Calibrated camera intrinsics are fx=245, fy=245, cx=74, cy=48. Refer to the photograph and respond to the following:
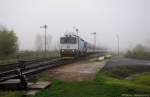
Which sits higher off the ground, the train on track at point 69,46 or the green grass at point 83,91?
the train on track at point 69,46

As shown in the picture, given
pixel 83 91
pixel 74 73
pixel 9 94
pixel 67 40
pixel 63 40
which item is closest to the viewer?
pixel 9 94

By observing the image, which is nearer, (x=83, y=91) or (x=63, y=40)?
(x=83, y=91)

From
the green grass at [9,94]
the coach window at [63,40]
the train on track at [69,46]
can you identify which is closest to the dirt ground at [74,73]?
the green grass at [9,94]

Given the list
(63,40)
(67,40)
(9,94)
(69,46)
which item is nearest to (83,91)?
(9,94)

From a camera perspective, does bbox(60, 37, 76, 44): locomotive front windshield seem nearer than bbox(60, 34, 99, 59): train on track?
No

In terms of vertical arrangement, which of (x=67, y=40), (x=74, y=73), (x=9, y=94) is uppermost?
(x=67, y=40)

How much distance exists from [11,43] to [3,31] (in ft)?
22.3

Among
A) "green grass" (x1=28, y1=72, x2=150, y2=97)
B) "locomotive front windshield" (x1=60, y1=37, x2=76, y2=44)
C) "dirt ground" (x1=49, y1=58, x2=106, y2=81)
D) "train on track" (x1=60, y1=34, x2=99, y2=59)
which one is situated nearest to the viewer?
"green grass" (x1=28, y1=72, x2=150, y2=97)

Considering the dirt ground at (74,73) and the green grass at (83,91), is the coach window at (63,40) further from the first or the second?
the green grass at (83,91)

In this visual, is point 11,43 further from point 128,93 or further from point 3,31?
point 128,93

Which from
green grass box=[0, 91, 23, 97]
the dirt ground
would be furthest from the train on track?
green grass box=[0, 91, 23, 97]

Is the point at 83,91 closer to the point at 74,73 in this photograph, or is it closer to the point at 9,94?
the point at 9,94

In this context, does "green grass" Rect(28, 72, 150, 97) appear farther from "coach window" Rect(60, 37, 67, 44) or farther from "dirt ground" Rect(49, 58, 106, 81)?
"coach window" Rect(60, 37, 67, 44)

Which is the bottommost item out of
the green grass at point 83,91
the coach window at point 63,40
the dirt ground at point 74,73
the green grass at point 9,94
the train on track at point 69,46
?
the green grass at point 9,94
